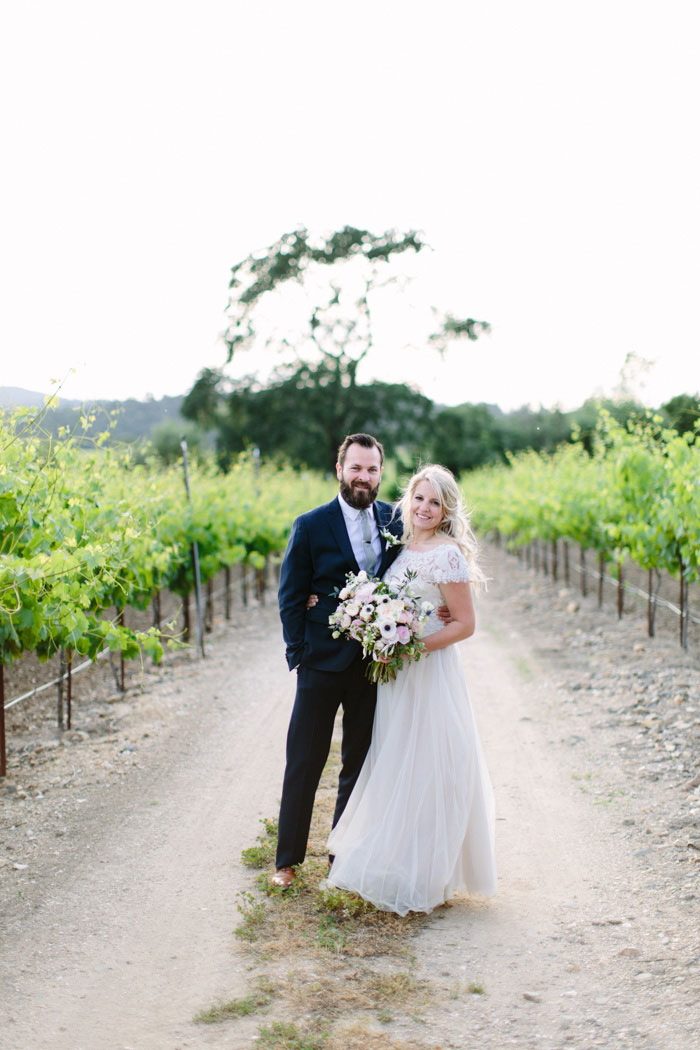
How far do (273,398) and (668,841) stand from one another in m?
31.3

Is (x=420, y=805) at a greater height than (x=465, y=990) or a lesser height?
greater

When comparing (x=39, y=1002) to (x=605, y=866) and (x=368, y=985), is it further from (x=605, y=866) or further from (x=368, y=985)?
(x=605, y=866)

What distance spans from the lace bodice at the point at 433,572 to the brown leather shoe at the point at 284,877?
1.17m

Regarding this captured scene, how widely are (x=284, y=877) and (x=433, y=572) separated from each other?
1.43 m

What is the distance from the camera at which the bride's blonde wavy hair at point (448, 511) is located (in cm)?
373

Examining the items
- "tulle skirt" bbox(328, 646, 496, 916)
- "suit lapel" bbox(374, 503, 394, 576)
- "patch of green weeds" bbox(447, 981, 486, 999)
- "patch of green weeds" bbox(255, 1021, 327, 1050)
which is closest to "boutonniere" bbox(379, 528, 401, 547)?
"suit lapel" bbox(374, 503, 394, 576)

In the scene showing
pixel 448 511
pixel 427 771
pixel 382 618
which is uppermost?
pixel 448 511

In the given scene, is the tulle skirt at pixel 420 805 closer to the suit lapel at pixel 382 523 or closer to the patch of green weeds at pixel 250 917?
the patch of green weeds at pixel 250 917

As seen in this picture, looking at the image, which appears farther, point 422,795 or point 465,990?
point 422,795

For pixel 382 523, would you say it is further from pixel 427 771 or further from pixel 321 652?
pixel 427 771

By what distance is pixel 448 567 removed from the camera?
3670 mm

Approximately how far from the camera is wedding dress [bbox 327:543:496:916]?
353cm

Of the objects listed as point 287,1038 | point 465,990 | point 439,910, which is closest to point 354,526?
point 439,910

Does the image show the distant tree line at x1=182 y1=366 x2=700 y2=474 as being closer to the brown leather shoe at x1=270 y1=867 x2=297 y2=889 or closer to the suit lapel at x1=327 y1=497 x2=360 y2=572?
the suit lapel at x1=327 y1=497 x2=360 y2=572
